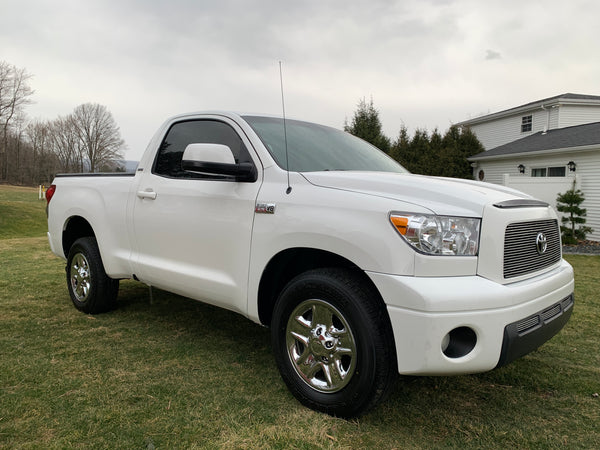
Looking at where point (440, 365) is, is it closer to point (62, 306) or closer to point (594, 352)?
point (594, 352)

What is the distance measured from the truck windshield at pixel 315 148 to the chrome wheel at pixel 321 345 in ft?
3.12

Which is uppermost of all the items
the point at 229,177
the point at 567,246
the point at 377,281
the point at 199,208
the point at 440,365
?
the point at 229,177

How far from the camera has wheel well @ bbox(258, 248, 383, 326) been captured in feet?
8.96

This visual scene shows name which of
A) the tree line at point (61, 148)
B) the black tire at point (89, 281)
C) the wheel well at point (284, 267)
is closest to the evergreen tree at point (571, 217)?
the wheel well at point (284, 267)

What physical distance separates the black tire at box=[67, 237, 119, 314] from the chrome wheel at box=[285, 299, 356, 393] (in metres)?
2.49

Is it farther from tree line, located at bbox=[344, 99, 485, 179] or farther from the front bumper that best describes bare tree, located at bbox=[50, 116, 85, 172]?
the front bumper

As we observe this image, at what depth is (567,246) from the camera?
12.2 m

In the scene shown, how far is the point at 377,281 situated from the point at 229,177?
1.34 m

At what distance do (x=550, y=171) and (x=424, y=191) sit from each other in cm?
1672

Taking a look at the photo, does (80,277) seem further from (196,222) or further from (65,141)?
(65,141)

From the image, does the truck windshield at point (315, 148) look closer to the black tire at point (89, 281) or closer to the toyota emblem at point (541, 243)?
the toyota emblem at point (541, 243)

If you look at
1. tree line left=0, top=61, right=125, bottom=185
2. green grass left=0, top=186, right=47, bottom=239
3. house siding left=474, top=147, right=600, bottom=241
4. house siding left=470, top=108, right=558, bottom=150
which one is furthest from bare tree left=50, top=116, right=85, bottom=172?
house siding left=474, top=147, right=600, bottom=241

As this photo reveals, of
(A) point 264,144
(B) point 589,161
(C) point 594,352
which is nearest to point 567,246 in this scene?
(B) point 589,161

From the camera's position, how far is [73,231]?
499 cm
